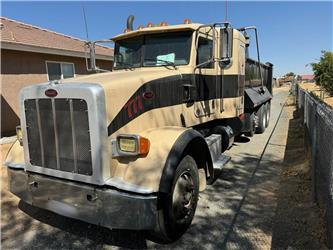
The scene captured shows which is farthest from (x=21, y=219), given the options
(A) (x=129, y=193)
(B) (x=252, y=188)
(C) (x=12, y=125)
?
(C) (x=12, y=125)

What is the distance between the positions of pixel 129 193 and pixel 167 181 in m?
0.41

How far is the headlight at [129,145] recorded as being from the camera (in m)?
3.03

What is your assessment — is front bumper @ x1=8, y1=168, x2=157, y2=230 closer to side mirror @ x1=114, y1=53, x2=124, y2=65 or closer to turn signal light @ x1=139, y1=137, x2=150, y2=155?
turn signal light @ x1=139, y1=137, x2=150, y2=155

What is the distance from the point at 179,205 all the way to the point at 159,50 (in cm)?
254

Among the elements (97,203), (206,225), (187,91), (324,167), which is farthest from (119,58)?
(324,167)

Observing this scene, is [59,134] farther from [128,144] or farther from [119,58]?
[119,58]

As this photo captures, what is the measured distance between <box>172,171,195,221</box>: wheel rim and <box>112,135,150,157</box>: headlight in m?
0.69

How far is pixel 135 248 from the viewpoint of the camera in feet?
11.2

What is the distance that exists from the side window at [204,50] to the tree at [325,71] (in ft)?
86.2

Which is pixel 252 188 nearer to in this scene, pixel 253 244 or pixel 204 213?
pixel 204 213

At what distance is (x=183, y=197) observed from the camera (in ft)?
11.7

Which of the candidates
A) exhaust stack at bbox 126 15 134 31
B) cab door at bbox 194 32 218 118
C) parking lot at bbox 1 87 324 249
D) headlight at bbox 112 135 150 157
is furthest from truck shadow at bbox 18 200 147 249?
exhaust stack at bbox 126 15 134 31

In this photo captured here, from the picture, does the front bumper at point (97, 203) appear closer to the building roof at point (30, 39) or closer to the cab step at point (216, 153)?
the cab step at point (216, 153)

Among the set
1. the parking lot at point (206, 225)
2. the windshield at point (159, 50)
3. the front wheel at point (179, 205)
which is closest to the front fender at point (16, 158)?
the parking lot at point (206, 225)
